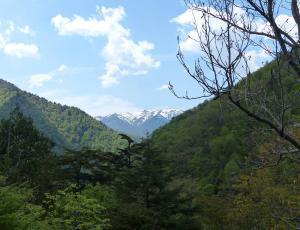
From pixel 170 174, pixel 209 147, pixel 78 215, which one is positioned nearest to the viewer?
pixel 78 215

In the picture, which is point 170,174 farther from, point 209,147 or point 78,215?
point 209,147

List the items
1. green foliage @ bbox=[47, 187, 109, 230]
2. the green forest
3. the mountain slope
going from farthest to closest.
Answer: the mountain slope, green foliage @ bbox=[47, 187, 109, 230], the green forest

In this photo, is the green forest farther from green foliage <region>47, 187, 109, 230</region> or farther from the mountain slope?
the mountain slope

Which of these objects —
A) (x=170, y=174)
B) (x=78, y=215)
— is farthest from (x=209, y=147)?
(x=78, y=215)

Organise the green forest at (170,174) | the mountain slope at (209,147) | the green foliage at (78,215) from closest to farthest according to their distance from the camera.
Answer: the green forest at (170,174), the green foliage at (78,215), the mountain slope at (209,147)

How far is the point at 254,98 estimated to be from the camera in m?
4.53

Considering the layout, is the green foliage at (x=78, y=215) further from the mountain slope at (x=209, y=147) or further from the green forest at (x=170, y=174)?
the mountain slope at (x=209, y=147)

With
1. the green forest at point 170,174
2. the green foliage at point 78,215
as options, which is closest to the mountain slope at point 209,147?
the green forest at point 170,174

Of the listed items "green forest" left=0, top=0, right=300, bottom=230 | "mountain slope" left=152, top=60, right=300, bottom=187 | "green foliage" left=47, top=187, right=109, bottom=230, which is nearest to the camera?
"green forest" left=0, top=0, right=300, bottom=230

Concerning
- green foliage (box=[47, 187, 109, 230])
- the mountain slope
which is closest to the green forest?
green foliage (box=[47, 187, 109, 230])

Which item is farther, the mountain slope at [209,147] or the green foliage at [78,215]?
the mountain slope at [209,147]

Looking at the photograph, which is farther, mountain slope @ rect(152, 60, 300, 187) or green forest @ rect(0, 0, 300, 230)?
mountain slope @ rect(152, 60, 300, 187)

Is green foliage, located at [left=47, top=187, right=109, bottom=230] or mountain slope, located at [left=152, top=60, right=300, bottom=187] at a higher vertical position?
mountain slope, located at [left=152, top=60, right=300, bottom=187]

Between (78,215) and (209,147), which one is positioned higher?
(209,147)
